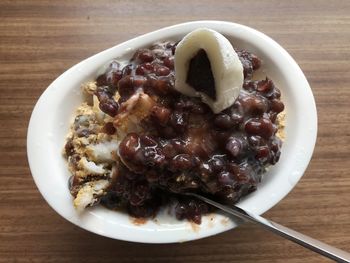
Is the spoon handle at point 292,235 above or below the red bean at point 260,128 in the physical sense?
below

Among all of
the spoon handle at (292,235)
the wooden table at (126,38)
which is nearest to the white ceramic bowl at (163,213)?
the spoon handle at (292,235)

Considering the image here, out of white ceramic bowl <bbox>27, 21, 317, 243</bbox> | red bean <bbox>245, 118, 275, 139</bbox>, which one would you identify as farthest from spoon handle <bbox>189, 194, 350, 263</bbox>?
red bean <bbox>245, 118, 275, 139</bbox>

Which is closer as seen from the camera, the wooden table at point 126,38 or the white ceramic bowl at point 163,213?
the white ceramic bowl at point 163,213

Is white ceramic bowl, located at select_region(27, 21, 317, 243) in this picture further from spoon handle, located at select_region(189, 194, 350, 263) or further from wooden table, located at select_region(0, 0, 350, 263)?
wooden table, located at select_region(0, 0, 350, 263)

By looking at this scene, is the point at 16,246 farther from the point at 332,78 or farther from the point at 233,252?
the point at 332,78

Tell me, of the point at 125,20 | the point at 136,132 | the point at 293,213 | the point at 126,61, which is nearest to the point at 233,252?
the point at 293,213

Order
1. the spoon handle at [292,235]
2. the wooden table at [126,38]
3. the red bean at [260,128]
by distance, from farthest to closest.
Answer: the wooden table at [126,38]
the red bean at [260,128]
the spoon handle at [292,235]

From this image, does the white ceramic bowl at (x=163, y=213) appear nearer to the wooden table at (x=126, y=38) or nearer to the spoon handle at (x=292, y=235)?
the spoon handle at (x=292, y=235)
